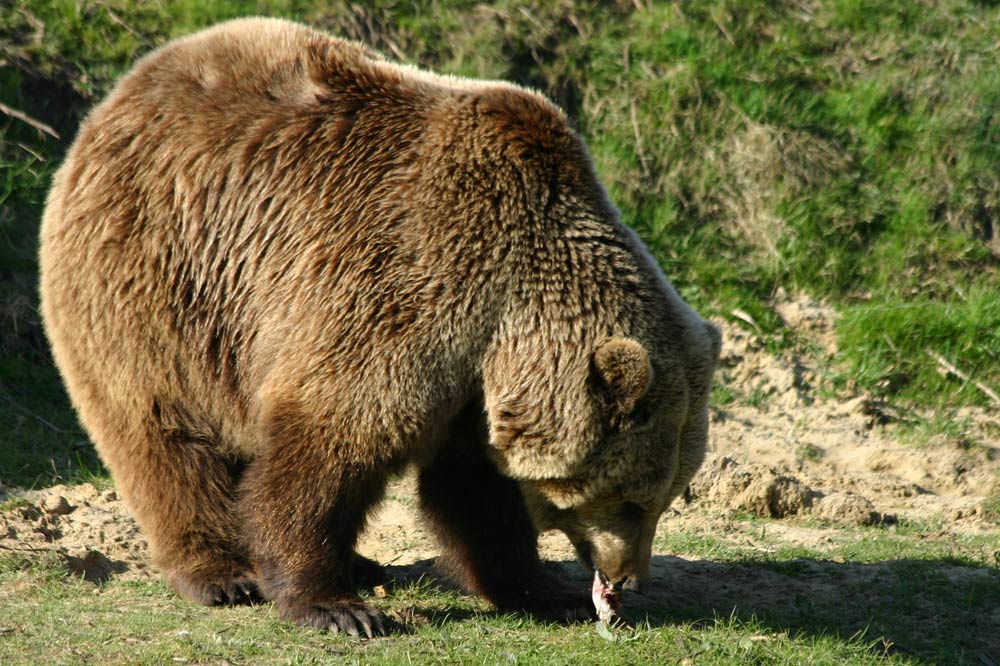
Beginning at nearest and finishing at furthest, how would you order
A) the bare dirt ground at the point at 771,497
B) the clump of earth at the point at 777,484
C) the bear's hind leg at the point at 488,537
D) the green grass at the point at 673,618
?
the green grass at the point at 673,618 → the bear's hind leg at the point at 488,537 → the bare dirt ground at the point at 771,497 → the clump of earth at the point at 777,484

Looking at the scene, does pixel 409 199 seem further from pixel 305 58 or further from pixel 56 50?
pixel 56 50

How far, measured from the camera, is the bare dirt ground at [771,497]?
654cm

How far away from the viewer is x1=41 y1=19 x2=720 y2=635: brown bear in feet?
17.1

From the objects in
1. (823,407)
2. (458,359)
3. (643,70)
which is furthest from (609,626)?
(643,70)

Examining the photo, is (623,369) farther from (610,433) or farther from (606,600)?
(606,600)

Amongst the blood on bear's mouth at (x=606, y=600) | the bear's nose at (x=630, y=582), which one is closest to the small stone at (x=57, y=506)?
Answer: the blood on bear's mouth at (x=606, y=600)

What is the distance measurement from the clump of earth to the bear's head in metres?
0.91

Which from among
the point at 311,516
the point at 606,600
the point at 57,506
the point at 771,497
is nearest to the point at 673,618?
the point at 606,600

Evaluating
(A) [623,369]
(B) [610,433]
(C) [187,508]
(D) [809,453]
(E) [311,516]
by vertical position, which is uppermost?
(A) [623,369]

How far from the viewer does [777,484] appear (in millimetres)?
7695

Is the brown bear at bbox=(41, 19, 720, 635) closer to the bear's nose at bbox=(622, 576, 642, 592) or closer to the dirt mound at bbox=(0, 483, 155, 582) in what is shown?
the bear's nose at bbox=(622, 576, 642, 592)

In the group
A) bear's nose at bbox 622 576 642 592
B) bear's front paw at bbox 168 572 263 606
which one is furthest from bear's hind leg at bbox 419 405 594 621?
Answer: bear's front paw at bbox 168 572 263 606

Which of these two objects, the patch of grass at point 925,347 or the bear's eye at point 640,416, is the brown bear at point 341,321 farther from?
the patch of grass at point 925,347

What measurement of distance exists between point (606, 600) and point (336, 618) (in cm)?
125
